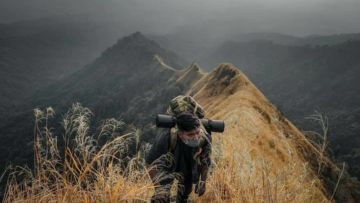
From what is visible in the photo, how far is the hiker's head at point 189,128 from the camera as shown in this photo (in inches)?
168

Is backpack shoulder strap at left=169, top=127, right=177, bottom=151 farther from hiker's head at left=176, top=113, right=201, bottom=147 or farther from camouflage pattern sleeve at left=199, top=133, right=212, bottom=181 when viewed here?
camouflage pattern sleeve at left=199, top=133, right=212, bottom=181

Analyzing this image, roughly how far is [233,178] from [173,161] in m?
0.98

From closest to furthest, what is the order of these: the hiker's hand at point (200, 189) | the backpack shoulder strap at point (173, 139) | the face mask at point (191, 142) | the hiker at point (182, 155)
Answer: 1. the hiker at point (182, 155)
2. the face mask at point (191, 142)
3. the backpack shoulder strap at point (173, 139)
4. the hiker's hand at point (200, 189)

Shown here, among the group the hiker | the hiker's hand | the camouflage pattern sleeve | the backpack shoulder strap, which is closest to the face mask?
Answer: the hiker

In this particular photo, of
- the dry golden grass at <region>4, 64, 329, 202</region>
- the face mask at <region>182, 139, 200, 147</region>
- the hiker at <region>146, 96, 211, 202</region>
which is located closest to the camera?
the dry golden grass at <region>4, 64, 329, 202</region>

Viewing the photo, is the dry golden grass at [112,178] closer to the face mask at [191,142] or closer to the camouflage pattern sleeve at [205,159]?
the camouflage pattern sleeve at [205,159]

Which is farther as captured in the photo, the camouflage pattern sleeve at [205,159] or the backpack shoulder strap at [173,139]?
the camouflage pattern sleeve at [205,159]

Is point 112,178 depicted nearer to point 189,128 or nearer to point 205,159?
point 189,128

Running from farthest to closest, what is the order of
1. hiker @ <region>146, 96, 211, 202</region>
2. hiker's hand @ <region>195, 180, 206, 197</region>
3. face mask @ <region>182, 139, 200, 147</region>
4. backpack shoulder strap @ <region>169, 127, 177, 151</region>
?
hiker's hand @ <region>195, 180, 206, 197</region> → backpack shoulder strap @ <region>169, 127, 177, 151</region> → face mask @ <region>182, 139, 200, 147</region> → hiker @ <region>146, 96, 211, 202</region>

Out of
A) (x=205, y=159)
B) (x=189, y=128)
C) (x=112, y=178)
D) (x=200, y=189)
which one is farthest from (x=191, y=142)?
(x=112, y=178)

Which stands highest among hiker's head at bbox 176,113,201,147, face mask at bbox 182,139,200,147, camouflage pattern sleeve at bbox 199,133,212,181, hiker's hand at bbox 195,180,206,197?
hiker's head at bbox 176,113,201,147

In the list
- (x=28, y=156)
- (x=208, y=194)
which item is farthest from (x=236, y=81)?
(x=28, y=156)

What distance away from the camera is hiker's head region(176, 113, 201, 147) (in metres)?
4.28

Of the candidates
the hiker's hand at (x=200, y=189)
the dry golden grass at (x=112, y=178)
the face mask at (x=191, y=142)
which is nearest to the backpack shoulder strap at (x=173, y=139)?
the face mask at (x=191, y=142)
